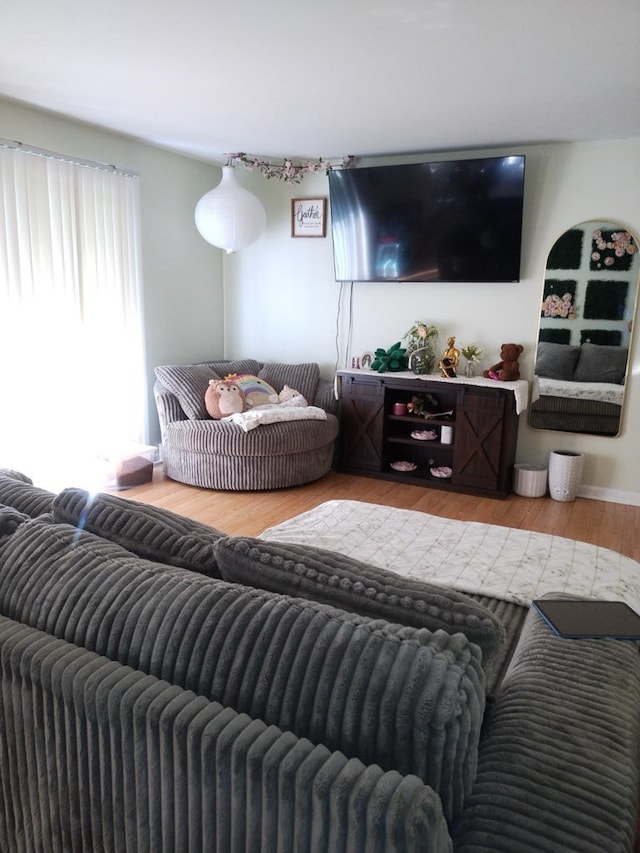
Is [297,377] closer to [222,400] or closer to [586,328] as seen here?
[222,400]

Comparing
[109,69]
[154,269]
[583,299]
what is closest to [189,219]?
[154,269]

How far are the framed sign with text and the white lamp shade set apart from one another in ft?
1.65

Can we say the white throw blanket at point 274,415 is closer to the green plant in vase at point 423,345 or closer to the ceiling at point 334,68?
the green plant in vase at point 423,345

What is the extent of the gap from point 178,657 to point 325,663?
27 centimetres

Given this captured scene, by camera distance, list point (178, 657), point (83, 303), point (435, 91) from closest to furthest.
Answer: point (178, 657)
point (435, 91)
point (83, 303)

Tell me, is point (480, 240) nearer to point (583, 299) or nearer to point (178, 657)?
point (583, 299)

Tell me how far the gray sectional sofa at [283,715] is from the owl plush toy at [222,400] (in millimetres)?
3231

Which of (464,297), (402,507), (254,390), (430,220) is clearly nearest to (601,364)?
(464,297)

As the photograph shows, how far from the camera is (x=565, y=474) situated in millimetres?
4324

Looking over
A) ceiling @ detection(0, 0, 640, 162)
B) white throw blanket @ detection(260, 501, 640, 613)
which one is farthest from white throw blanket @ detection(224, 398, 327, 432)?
ceiling @ detection(0, 0, 640, 162)

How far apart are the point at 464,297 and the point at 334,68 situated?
2.21 meters

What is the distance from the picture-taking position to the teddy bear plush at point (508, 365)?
4438mm

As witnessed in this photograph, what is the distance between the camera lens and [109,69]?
2.94 metres

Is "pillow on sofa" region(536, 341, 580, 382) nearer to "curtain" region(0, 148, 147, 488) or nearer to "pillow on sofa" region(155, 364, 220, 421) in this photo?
"pillow on sofa" region(155, 364, 220, 421)
